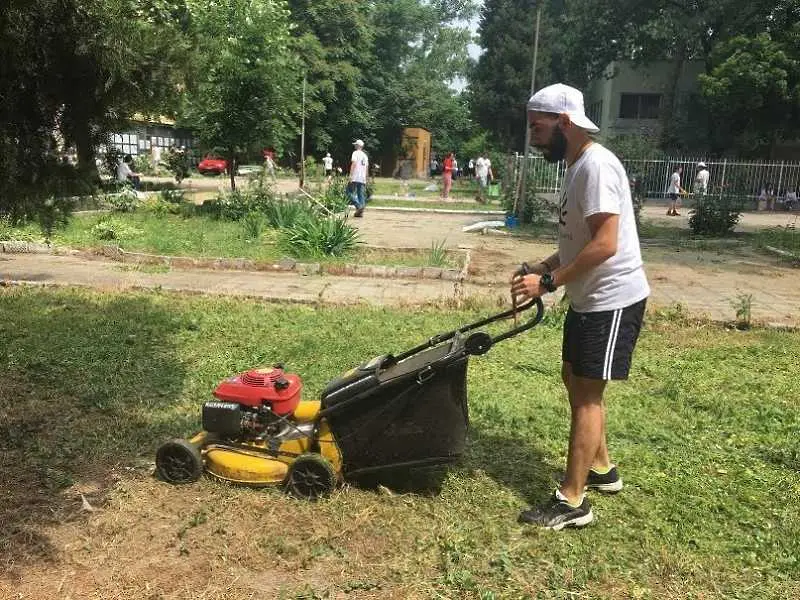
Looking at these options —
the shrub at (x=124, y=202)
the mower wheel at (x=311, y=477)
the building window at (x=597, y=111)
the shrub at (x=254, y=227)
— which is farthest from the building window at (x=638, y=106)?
the mower wheel at (x=311, y=477)

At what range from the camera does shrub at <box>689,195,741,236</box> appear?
16047 mm

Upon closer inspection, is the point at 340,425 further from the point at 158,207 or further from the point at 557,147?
the point at 158,207

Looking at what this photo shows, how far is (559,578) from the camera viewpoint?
2811 millimetres

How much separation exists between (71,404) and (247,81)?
12149 millimetres

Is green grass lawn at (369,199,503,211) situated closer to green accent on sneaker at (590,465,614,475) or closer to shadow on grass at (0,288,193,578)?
shadow on grass at (0,288,193,578)

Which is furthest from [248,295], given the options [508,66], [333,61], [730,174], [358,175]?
[508,66]

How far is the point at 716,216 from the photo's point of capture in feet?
52.5

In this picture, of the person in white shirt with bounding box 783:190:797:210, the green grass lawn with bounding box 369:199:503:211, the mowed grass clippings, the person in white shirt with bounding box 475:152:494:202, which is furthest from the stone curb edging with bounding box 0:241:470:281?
the person in white shirt with bounding box 783:190:797:210

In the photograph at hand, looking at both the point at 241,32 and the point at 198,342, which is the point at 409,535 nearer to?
the point at 198,342

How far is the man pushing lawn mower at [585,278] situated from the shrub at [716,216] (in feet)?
46.8

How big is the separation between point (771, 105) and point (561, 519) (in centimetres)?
3157

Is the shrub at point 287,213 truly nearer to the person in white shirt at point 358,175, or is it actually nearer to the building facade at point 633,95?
the person in white shirt at point 358,175

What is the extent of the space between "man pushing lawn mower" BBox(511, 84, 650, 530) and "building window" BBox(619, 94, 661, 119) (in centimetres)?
4030

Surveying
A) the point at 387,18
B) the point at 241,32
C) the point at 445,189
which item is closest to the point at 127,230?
the point at 241,32
